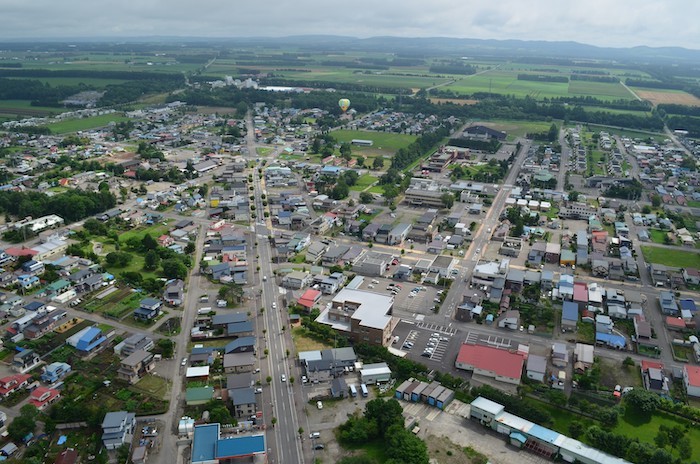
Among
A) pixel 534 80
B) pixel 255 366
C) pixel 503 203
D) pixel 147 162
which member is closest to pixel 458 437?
pixel 255 366

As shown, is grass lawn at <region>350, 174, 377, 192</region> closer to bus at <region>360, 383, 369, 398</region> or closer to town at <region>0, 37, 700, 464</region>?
town at <region>0, 37, 700, 464</region>

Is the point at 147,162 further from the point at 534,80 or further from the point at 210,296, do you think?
the point at 534,80

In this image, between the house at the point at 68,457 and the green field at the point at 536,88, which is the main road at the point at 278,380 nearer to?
the house at the point at 68,457

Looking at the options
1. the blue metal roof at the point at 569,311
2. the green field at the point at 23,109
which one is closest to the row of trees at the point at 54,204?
the blue metal roof at the point at 569,311

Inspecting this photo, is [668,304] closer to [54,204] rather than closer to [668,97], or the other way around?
[54,204]

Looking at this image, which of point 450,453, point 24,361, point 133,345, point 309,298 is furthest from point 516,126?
point 24,361
